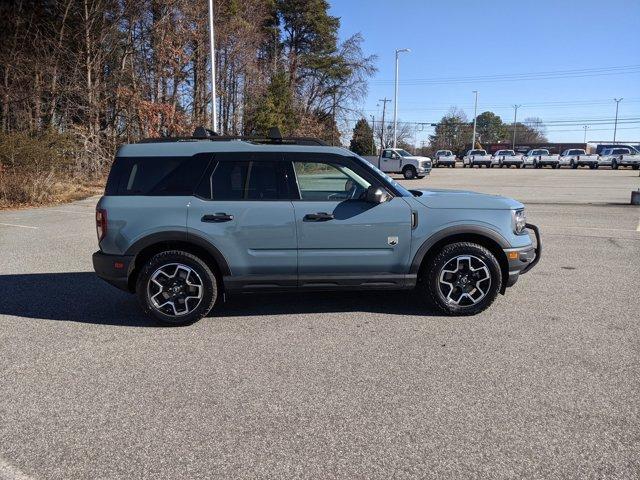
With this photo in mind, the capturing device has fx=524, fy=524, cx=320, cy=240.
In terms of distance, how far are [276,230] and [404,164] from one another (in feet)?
102

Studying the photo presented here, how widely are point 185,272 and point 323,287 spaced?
4.46ft

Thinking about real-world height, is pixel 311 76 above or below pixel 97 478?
above

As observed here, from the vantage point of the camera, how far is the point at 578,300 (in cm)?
592

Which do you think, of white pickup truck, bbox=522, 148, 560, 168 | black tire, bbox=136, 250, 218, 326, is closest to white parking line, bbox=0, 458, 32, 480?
black tire, bbox=136, 250, 218, 326

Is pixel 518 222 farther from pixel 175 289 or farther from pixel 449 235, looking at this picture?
pixel 175 289

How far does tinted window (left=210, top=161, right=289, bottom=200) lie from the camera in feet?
16.9

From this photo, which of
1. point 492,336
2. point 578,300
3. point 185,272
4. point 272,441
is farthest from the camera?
point 578,300

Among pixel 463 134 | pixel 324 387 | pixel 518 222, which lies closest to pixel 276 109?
pixel 518 222

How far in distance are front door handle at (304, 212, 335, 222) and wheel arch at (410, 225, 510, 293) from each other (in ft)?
3.16

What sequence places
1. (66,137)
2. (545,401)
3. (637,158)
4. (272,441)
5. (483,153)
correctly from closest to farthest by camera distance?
(272,441), (545,401), (66,137), (637,158), (483,153)

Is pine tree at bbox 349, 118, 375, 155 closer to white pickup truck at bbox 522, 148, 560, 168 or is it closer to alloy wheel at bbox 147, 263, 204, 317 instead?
white pickup truck at bbox 522, 148, 560, 168

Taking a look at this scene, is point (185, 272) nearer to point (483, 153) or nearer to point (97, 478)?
point (97, 478)

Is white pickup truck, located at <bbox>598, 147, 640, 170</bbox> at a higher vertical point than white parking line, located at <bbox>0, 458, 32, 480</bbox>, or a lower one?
higher

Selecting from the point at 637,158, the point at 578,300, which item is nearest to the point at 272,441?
the point at 578,300
